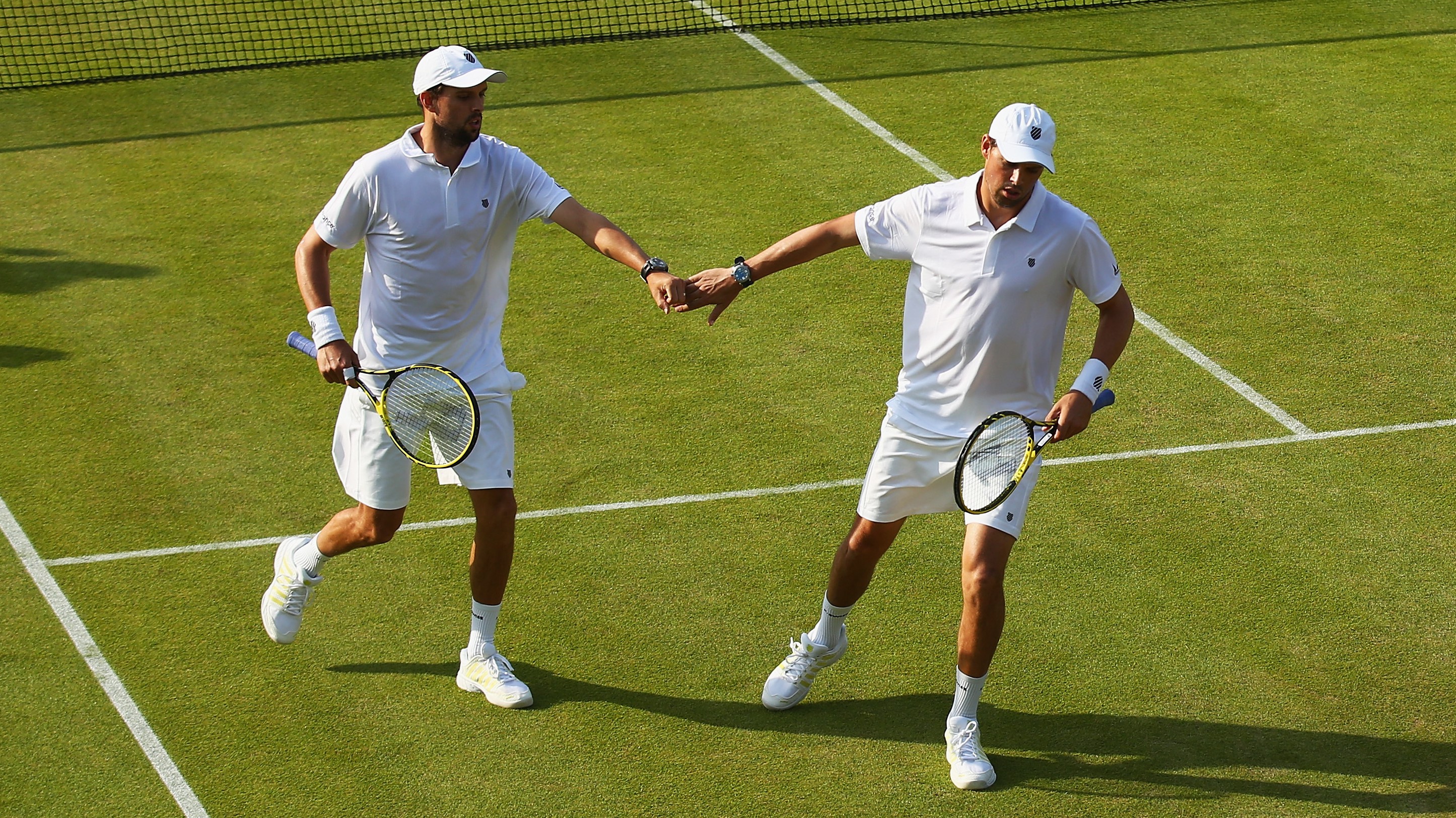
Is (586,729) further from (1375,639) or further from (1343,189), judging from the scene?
(1343,189)

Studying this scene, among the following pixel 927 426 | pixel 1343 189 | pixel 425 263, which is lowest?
pixel 1343 189

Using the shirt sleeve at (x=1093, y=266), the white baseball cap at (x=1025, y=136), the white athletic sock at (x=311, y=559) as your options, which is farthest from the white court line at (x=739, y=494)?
the white baseball cap at (x=1025, y=136)

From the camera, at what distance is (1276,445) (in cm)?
886

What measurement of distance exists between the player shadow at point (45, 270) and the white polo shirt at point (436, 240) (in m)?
5.03

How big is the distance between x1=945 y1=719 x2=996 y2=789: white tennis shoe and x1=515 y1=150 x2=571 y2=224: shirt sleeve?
2.61m

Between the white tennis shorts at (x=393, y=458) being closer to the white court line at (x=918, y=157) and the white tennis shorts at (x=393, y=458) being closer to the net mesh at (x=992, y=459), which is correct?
the net mesh at (x=992, y=459)

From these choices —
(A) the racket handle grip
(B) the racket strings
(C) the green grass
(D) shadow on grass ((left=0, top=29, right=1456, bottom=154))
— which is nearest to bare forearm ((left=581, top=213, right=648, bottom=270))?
(B) the racket strings

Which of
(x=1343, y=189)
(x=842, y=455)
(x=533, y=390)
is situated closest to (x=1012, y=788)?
(x=842, y=455)

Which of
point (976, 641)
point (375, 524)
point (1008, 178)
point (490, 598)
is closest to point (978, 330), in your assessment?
point (1008, 178)

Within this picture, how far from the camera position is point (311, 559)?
22.8 feet

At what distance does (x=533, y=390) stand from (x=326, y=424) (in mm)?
1208

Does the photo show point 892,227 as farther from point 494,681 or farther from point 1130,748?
point 494,681

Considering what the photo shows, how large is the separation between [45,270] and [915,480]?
721 cm

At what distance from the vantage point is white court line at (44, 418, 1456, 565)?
788 cm
